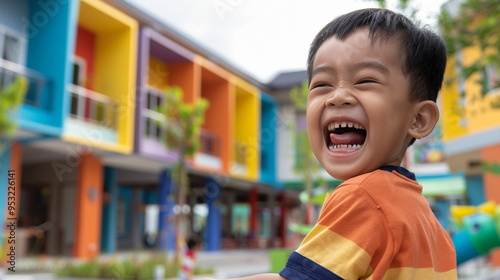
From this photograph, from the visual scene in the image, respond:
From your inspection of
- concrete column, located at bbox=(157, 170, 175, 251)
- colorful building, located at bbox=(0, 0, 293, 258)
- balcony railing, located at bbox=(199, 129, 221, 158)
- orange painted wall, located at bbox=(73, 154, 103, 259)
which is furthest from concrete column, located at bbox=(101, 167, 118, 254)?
balcony railing, located at bbox=(199, 129, 221, 158)

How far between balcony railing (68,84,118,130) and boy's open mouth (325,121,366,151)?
11.2m

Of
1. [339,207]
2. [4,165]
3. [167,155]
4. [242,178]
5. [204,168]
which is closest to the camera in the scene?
[339,207]

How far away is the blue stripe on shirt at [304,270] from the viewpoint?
0.82 m

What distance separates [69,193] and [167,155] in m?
3.31

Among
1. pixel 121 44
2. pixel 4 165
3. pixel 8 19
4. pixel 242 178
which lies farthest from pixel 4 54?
pixel 242 178

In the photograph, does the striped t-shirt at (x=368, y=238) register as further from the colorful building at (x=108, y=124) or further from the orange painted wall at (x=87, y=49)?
the orange painted wall at (x=87, y=49)

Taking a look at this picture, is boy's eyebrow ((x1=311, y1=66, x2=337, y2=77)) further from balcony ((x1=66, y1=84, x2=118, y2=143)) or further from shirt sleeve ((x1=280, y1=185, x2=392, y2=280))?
balcony ((x1=66, y1=84, x2=118, y2=143))

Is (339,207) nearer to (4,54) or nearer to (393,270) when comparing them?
(393,270)

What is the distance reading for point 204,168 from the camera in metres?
16.2

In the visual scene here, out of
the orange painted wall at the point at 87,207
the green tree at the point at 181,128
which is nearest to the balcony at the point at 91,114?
the orange painted wall at the point at 87,207

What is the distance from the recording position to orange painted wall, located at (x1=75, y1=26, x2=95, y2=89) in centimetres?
1285

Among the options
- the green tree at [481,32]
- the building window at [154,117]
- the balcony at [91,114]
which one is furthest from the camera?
the building window at [154,117]

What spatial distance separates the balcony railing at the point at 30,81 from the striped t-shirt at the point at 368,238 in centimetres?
983

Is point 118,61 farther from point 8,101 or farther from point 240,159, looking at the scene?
point 8,101
